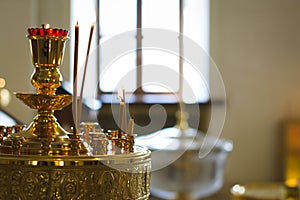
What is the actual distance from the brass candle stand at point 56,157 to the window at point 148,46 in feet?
15.5

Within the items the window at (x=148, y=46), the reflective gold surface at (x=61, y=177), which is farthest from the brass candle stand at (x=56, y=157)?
the window at (x=148, y=46)

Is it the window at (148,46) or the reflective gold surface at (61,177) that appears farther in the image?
the window at (148,46)

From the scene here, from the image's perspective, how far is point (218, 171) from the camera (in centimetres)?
531

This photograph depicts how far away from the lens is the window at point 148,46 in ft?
19.4

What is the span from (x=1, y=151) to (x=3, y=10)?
4.67 m

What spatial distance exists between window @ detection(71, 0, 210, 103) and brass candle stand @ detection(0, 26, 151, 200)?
186 inches

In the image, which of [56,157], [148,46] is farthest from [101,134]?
[148,46]

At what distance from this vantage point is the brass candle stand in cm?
99

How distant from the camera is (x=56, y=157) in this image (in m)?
1.00

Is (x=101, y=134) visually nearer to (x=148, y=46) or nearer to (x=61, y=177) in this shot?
(x=61, y=177)

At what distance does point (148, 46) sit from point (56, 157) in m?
5.01

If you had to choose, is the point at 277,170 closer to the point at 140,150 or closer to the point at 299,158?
the point at 299,158

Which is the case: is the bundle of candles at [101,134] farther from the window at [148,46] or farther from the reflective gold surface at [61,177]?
the window at [148,46]

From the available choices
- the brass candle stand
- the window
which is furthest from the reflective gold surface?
the window
